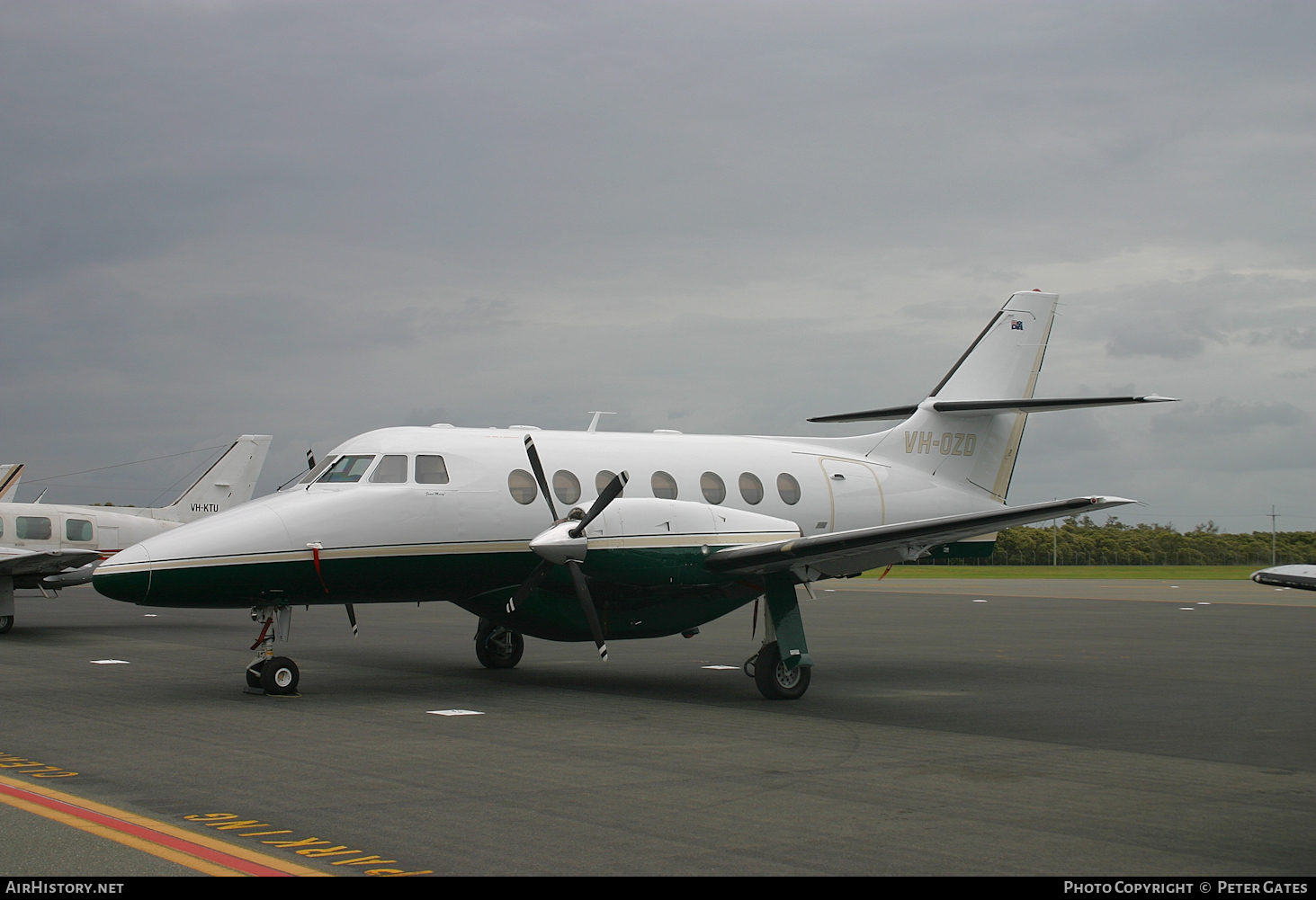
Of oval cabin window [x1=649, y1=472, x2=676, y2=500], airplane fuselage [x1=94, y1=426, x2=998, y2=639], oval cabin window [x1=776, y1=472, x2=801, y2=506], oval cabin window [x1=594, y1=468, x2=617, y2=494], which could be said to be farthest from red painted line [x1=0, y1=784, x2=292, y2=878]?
oval cabin window [x1=776, y1=472, x2=801, y2=506]

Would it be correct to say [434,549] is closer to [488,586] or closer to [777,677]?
[488,586]

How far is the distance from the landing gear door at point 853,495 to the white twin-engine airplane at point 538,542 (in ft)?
1.59

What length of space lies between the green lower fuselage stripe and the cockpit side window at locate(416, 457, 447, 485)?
0.91m

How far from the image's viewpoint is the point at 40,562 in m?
21.3

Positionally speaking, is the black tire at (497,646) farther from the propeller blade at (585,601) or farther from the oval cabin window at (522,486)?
the propeller blade at (585,601)

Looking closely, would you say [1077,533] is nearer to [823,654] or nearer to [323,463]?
[823,654]

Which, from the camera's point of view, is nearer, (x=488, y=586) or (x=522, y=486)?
(x=488, y=586)

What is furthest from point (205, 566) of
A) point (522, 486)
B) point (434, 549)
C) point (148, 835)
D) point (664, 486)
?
point (148, 835)

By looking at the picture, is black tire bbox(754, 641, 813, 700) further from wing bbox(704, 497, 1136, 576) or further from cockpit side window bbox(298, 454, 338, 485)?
cockpit side window bbox(298, 454, 338, 485)

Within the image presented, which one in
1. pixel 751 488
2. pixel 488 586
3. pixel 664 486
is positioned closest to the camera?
pixel 488 586

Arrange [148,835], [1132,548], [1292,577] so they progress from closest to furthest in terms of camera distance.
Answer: [1292,577]
[148,835]
[1132,548]

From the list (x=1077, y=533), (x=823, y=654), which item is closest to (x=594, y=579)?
(x=823, y=654)

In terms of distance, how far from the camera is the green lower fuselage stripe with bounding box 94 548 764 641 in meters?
12.6

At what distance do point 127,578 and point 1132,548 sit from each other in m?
99.3
